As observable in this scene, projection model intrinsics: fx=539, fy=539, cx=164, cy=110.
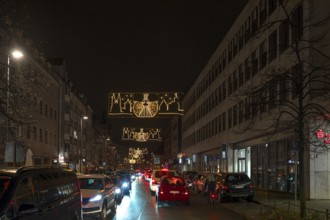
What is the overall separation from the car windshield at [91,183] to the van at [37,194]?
7224 mm

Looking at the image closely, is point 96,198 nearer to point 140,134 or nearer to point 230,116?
point 230,116

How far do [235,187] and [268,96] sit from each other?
15.3 metres

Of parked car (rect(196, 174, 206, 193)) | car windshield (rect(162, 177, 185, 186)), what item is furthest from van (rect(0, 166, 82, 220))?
parked car (rect(196, 174, 206, 193))

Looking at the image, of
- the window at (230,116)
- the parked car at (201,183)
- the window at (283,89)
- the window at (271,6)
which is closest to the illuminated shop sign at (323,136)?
the window at (283,89)

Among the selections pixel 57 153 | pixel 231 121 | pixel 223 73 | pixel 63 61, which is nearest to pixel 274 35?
pixel 231 121

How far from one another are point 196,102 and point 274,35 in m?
44.3

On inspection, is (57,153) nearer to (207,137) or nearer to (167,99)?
(207,137)

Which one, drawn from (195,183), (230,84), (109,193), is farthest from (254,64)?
(230,84)

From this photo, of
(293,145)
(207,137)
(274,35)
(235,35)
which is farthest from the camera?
(207,137)

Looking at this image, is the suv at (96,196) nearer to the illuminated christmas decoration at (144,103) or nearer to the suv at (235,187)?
the suv at (235,187)

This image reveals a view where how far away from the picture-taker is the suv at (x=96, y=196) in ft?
57.2

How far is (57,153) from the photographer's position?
217ft

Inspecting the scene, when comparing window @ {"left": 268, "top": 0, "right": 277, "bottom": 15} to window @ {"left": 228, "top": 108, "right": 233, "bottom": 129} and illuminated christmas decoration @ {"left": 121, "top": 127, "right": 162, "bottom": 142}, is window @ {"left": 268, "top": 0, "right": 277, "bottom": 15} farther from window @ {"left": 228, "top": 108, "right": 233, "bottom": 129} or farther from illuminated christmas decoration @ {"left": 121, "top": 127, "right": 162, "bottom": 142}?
illuminated christmas decoration @ {"left": 121, "top": 127, "right": 162, "bottom": 142}

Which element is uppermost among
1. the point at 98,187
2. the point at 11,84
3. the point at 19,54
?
the point at 19,54
